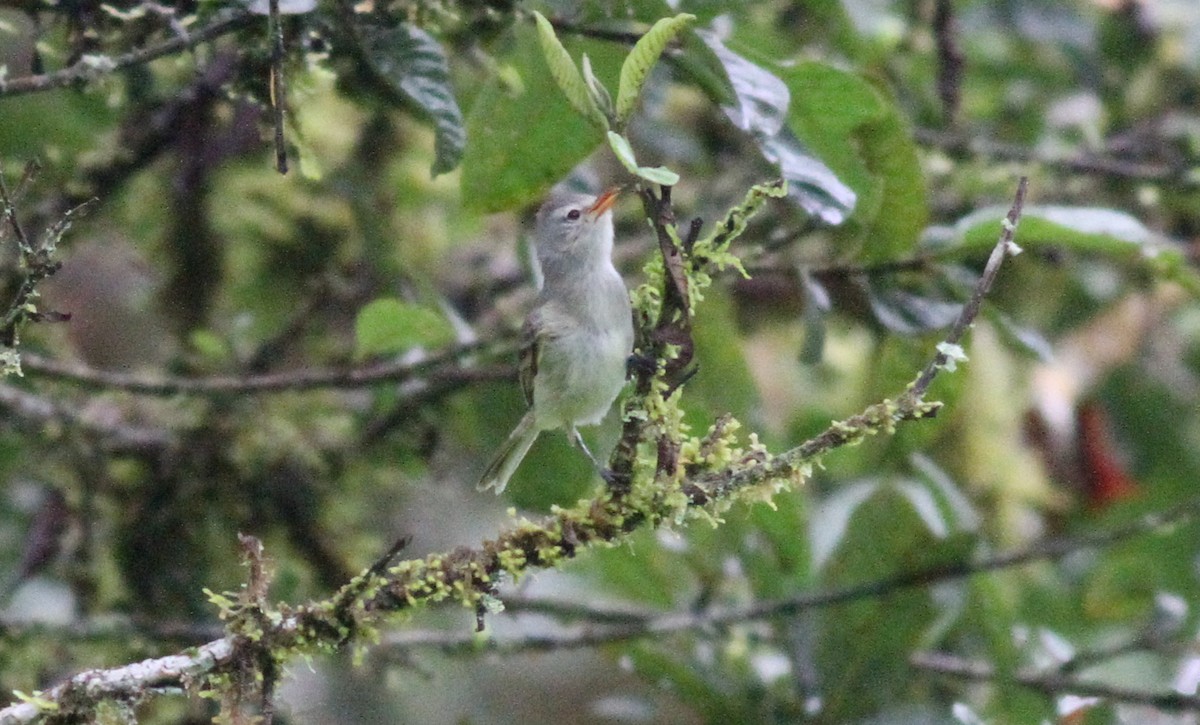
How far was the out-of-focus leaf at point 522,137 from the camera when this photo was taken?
217 centimetres

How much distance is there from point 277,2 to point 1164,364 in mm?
4201

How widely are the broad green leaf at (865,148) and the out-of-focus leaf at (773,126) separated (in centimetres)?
14

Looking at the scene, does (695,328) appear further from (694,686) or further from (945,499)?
(694,686)

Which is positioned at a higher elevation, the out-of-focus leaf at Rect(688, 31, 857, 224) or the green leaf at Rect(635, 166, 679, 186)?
the out-of-focus leaf at Rect(688, 31, 857, 224)

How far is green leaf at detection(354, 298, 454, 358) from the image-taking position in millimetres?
2365

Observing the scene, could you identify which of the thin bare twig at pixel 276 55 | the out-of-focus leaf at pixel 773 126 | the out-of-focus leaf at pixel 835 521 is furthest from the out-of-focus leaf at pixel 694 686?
the thin bare twig at pixel 276 55

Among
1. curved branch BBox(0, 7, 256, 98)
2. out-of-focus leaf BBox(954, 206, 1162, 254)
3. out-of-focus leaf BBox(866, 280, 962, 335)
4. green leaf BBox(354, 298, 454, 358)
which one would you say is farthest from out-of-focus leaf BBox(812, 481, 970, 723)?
curved branch BBox(0, 7, 256, 98)

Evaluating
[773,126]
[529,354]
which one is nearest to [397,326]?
[529,354]

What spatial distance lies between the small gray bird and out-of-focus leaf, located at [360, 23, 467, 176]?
26 centimetres

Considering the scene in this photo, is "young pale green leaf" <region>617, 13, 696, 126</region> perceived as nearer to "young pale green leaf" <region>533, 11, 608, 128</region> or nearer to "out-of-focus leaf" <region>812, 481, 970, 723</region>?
"young pale green leaf" <region>533, 11, 608, 128</region>

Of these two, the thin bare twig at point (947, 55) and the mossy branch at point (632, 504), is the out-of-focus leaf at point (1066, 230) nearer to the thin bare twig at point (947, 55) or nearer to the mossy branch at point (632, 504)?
the thin bare twig at point (947, 55)

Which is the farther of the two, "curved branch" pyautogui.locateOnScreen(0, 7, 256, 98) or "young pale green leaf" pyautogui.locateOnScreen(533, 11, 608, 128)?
"curved branch" pyautogui.locateOnScreen(0, 7, 256, 98)

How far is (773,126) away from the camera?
6.19 ft

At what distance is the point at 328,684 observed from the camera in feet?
14.2
